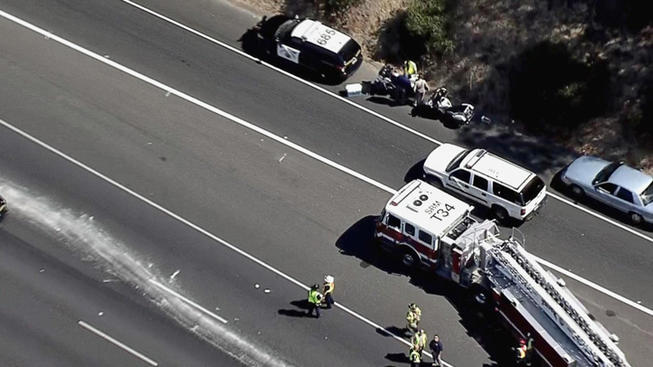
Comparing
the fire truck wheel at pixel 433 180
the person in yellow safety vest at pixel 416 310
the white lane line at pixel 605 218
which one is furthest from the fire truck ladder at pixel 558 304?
the white lane line at pixel 605 218

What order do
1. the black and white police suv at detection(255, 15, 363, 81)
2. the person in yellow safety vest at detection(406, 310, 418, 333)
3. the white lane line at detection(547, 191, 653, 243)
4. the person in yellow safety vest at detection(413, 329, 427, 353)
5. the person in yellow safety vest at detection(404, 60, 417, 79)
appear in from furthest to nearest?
the person in yellow safety vest at detection(404, 60, 417, 79)
the black and white police suv at detection(255, 15, 363, 81)
the white lane line at detection(547, 191, 653, 243)
the person in yellow safety vest at detection(406, 310, 418, 333)
the person in yellow safety vest at detection(413, 329, 427, 353)

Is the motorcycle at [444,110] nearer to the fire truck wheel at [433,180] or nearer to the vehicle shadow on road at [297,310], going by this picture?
the fire truck wheel at [433,180]

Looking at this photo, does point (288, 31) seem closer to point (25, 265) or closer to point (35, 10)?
point (35, 10)

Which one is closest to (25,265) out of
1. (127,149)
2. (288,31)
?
(127,149)

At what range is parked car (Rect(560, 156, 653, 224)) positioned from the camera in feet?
114

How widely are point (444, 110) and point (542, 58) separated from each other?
502 cm

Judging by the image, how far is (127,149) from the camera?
36812 millimetres

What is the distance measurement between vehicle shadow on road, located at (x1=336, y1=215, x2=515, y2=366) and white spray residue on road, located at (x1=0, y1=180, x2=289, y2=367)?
4936mm

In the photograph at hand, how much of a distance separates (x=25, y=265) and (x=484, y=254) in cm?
1639

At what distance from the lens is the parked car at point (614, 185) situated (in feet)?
114

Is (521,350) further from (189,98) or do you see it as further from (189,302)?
(189,98)

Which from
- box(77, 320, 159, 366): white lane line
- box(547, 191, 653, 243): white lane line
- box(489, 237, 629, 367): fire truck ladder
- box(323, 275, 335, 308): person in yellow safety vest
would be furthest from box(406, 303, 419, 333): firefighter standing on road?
box(547, 191, 653, 243): white lane line

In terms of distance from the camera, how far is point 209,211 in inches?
1367

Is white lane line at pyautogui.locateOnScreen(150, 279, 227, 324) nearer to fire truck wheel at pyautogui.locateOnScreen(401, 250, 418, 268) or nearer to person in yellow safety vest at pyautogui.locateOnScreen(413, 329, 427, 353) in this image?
person in yellow safety vest at pyautogui.locateOnScreen(413, 329, 427, 353)
